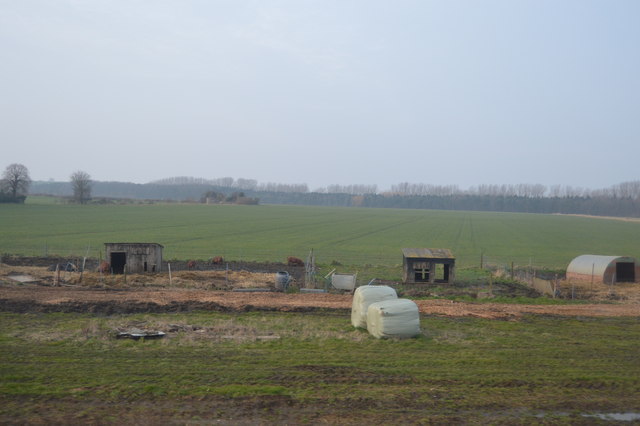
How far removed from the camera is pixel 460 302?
2319 centimetres

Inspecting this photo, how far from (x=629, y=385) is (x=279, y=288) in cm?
1613

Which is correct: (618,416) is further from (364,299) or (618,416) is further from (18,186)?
(18,186)

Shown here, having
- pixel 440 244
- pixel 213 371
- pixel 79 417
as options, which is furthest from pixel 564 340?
pixel 440 244

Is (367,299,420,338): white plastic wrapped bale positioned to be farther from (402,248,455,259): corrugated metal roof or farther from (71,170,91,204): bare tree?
(71,170,91,204): bare tree

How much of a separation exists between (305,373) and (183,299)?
1034 cm

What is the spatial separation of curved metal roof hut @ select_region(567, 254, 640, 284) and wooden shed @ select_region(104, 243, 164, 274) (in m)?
24.1

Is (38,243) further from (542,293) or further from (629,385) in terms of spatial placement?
(629,385)

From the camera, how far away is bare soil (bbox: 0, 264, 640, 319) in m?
19.6

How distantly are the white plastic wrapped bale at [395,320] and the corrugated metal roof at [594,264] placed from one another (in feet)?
64.8

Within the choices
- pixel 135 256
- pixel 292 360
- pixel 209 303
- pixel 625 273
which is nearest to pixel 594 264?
pixel 625 273

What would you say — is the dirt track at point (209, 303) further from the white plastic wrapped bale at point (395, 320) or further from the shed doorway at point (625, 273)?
the shed doorway at point (625, 273)

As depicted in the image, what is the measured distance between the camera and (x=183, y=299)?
69.3 feet

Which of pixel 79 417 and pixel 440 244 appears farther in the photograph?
pixel 440 244

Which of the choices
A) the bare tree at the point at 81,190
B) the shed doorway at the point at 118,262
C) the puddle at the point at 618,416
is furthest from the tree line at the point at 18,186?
the puddle at the point at 618,416
